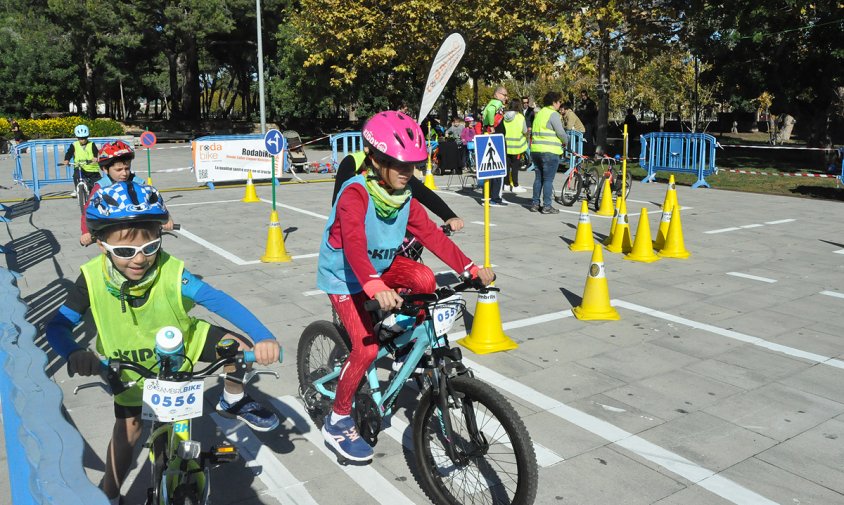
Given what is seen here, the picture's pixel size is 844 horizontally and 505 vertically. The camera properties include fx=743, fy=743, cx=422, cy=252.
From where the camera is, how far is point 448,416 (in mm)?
3492

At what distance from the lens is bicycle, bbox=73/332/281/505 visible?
2.73 meters

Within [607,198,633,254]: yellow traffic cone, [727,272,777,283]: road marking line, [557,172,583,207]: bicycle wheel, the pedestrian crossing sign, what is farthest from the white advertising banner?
[727,272,777,283]: road marking line

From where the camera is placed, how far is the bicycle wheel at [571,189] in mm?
14727

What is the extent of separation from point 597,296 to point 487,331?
1.45m

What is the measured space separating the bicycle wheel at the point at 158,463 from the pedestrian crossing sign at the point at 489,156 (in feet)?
17.4

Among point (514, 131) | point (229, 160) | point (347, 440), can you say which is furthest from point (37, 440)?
point (229, 160)

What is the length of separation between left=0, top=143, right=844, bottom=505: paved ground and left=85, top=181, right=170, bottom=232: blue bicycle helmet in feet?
3.14

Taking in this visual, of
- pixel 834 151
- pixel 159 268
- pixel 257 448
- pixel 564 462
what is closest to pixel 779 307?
pixel 564 462

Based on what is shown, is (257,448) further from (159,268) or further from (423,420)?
(159,268)

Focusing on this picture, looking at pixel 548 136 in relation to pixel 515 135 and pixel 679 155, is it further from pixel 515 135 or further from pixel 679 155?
pixel 679 155

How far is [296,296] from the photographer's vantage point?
8016 mm

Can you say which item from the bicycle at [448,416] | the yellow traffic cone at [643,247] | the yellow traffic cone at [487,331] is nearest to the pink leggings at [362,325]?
the bicycle at [448,416]

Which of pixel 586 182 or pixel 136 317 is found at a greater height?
pixel 586 182

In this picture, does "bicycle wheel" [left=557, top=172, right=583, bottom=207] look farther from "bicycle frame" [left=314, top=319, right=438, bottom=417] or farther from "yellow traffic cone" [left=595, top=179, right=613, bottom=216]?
"bicycle frame" [left=314, top=319, right=438, bottom=417]
